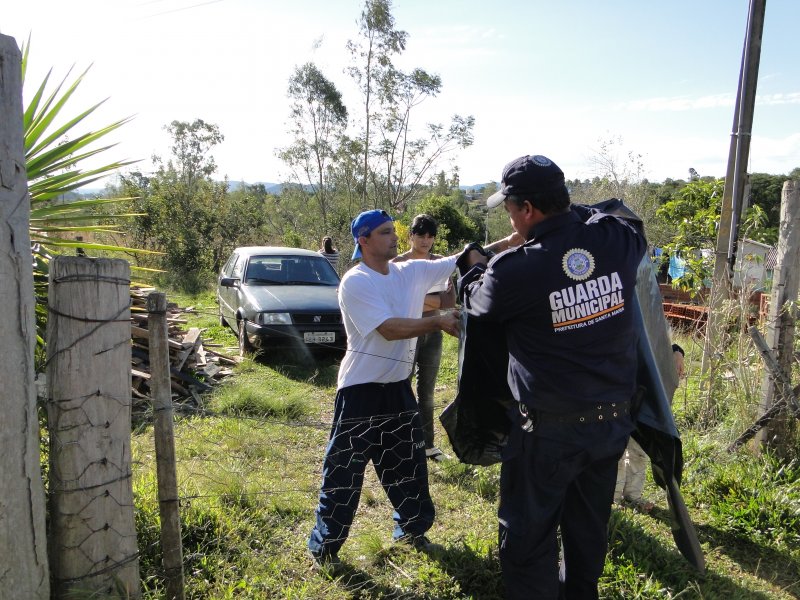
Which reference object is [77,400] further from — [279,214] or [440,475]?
[279,214]

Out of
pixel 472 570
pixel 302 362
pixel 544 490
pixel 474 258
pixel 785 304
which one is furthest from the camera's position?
pixel 302 362

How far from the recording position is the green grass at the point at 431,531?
9.86 feet

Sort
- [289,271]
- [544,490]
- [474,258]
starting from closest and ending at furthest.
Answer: [544,490], [474,258], [289,271]

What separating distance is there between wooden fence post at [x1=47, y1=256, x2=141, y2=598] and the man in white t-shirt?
1066 mm

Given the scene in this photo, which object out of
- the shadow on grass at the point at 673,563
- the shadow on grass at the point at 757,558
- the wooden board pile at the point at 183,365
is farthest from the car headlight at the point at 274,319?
the shadow on grass at the point at 757,558

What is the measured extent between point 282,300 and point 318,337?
785 mm

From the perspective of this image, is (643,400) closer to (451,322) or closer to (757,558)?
(451,322)

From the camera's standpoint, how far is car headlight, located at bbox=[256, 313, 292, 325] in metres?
7.71

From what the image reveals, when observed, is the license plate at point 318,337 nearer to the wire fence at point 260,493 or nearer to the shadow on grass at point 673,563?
the wire fence at point 260,493

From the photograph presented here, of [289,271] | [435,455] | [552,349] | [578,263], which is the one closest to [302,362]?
[289,271]

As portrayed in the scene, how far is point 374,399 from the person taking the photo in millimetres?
3168

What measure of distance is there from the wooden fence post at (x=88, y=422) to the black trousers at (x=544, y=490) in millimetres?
1541

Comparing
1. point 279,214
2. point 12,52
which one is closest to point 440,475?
point 12,52

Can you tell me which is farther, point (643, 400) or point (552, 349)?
point (643, 400)
